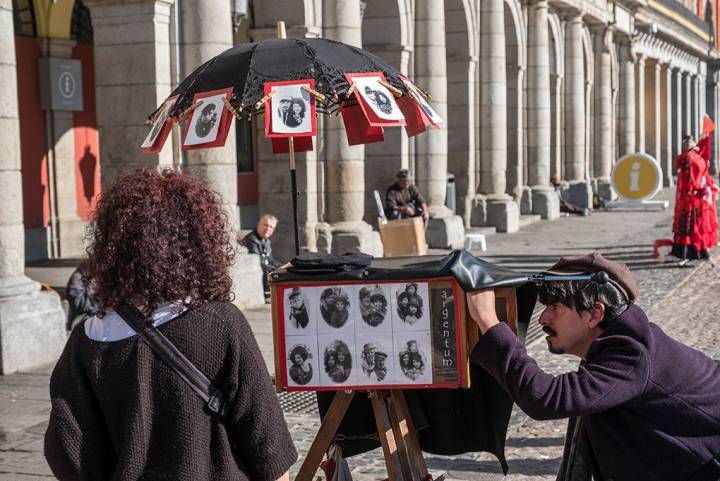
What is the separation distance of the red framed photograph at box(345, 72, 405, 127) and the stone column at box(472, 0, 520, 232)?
16.3m

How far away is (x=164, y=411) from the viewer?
2.66m

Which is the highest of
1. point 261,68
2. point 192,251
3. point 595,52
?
point 595,52

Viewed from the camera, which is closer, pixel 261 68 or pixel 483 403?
pixel 483 403

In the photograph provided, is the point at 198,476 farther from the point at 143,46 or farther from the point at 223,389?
the point at 143,46

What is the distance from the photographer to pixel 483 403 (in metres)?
4.09

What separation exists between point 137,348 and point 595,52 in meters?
32.2

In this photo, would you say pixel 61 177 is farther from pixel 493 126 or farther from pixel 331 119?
pixel 493 126

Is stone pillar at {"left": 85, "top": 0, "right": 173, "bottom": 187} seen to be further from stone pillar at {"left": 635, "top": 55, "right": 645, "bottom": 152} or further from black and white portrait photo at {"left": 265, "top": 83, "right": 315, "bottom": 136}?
stone pillar at {"left": 635, "top": 55, "right": 645, "bottom": 152}

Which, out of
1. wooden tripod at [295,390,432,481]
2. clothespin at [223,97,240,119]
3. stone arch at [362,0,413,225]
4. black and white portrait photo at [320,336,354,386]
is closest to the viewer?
black and white portrait photo at [320,336,354,386]

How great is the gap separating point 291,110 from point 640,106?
3792cm

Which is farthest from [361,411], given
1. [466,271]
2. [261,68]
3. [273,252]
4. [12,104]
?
[273,252]

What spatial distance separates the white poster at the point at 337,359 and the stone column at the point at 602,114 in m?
30.2

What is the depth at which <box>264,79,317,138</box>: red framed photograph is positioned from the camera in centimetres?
505

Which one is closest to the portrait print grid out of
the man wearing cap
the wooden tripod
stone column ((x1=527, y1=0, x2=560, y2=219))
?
the wooden tripod
